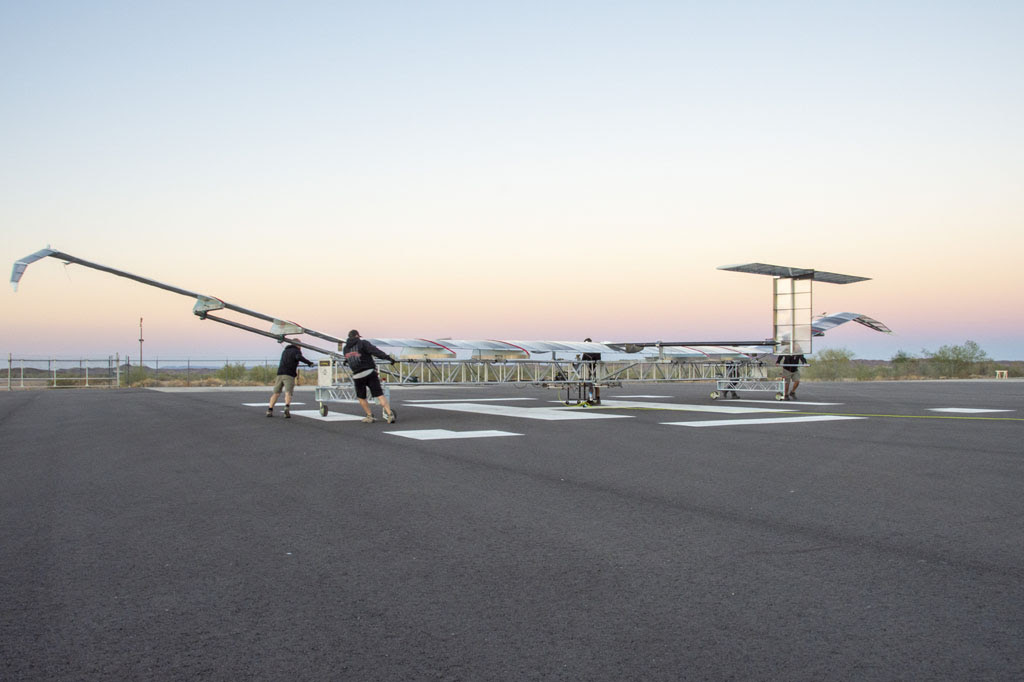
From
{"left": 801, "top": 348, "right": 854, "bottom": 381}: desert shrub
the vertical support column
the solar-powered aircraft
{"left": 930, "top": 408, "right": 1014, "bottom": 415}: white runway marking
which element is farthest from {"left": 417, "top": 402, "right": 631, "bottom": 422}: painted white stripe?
{"left": 801, "top": 348, "right": 854, "bottom": 381}: desert shrub

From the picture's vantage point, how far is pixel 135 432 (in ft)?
48.1

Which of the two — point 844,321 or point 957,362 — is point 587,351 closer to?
point 844,321

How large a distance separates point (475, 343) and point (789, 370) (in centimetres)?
1185

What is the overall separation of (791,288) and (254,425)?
1804cm

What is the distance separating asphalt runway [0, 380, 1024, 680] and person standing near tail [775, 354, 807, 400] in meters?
14.0

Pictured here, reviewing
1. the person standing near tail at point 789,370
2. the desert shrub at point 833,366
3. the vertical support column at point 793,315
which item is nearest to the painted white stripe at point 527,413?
the person standing near tail at point 789,370

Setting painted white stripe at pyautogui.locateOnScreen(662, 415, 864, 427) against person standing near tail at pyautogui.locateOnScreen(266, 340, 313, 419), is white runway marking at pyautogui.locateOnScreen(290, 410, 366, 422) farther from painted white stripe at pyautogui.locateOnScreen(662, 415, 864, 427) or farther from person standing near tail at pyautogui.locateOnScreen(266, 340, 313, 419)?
painted white stripe at pyautogui.locateOnScreen(662, 415, 864, 427)

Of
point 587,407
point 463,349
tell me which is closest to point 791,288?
point 587,407

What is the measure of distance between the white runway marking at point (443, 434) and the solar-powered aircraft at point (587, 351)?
4.54 metres

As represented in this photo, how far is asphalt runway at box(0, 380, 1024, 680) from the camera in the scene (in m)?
3.45

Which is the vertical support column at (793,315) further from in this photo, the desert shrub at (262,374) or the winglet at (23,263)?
the desert shrub at (262,374)

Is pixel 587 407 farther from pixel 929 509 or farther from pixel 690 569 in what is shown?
pixel 690 569

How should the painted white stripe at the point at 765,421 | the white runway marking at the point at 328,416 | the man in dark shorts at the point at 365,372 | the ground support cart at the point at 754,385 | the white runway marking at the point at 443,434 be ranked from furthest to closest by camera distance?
the ground support cart at the point at 754,385 → the white runway marking at the point at 328,416 → the man in dark shorts at the point at 365,372 → the painted white stripe at the point at 765,421 → the white runway marking at the point at 443,434

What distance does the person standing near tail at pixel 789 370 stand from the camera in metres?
24.7
